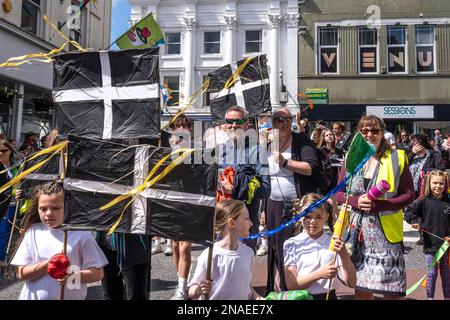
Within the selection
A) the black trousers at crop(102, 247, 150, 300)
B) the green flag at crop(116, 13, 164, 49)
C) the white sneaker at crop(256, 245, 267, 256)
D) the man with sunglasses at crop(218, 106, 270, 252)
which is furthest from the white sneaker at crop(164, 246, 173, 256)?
the green flag at crop(116, 13, 164, 49)

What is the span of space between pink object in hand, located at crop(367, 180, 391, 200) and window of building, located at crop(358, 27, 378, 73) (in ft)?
55.3

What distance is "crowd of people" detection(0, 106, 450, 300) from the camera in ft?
7.80

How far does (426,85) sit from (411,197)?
1727cm

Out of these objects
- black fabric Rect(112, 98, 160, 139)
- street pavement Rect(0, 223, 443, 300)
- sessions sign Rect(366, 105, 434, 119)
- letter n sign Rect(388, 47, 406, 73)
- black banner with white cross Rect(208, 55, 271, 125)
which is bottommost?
street pavement Rect(0, 223, 443, 300)

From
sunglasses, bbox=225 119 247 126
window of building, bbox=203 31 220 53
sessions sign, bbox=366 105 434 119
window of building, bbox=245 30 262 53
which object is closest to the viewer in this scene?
sunglasses, bbox=225 119 247 126

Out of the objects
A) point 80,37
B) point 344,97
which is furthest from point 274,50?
point 80,37

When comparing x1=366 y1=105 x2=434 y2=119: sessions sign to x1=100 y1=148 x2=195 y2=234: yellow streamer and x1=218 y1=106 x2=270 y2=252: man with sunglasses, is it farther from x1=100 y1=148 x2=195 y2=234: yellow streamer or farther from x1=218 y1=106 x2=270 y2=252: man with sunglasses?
x1=100 y1=148 x2=195 y2=234: yellow streamer

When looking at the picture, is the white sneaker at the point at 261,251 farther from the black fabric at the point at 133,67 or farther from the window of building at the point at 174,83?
the window of building at the point at 174,83

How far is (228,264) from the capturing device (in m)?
2.46

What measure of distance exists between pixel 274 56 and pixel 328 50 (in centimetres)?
256

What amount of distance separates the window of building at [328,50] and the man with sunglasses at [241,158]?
632 inches

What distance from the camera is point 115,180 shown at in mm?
2451
